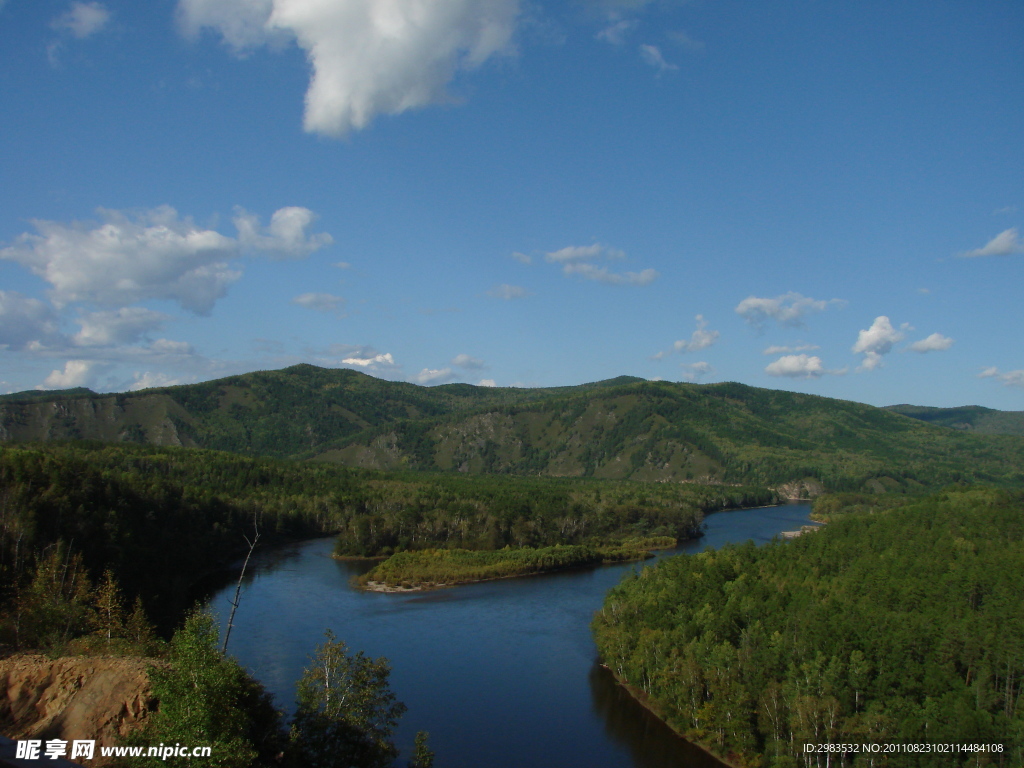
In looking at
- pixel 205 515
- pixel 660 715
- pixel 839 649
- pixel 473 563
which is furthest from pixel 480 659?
pixel 205 515

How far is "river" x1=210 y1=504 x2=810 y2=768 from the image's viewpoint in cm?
3669

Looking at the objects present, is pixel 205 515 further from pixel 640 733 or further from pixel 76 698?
pixel 76 698

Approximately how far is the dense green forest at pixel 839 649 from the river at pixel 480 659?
3.12 m

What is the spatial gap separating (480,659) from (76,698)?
110 ft

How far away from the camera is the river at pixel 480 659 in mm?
36688

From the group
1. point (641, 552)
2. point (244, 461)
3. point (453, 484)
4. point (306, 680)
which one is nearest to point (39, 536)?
point (306, 680)

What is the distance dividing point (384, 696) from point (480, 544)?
67.0 metres

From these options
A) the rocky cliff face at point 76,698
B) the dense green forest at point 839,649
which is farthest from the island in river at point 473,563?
the rocky cliff face at point 76,698

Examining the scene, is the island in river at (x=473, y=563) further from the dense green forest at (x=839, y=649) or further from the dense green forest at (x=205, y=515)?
the dense green forest at (x=839, y=649)

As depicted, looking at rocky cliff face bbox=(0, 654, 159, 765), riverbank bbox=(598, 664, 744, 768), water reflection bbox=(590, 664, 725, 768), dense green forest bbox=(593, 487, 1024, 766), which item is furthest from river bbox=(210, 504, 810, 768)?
rocky cliff face bbox=(0, 654, 159, 765)

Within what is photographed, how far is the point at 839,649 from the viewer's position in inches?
1416

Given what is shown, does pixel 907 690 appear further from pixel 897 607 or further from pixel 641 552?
pixel 641 552

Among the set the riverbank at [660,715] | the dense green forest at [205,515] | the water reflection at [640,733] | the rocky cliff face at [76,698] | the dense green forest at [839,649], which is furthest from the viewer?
the dense green forest at [205,515]

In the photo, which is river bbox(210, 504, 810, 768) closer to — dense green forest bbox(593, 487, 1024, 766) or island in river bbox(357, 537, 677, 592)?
island in river bbox(357, 537, 677, 592)
